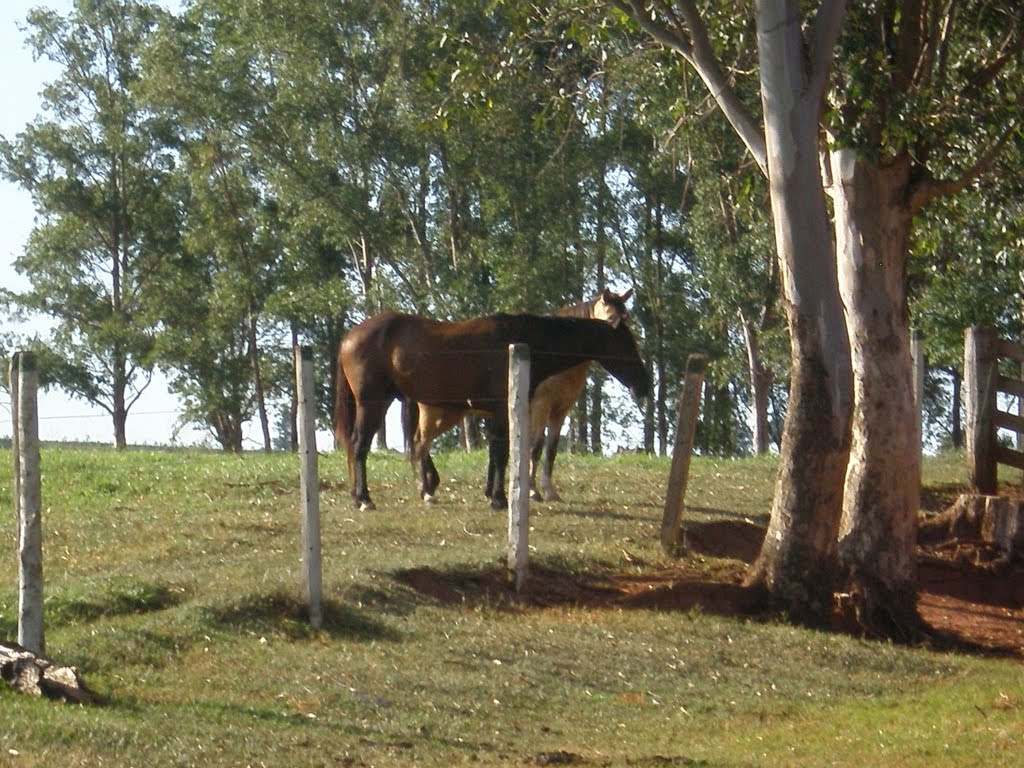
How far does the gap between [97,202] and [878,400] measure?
4092 cm

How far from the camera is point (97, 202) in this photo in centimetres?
4988

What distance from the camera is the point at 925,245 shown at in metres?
17.0

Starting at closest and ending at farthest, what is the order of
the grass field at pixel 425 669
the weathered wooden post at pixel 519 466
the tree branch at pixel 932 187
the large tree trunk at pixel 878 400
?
the grass field at pixel 425 669 < the weathered wooden post at pixel 519 466 < the large tree trunk at pixel 878 400 < the tree branch at pixel 932 187

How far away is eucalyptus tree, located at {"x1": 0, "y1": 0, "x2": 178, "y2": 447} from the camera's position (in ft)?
162

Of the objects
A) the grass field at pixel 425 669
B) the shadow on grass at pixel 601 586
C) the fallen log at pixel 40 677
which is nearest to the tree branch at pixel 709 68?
the shadow on grass at pixel 601 586

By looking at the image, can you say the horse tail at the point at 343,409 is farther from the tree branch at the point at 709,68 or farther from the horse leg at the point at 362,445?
the tree branch at the point at 709,68

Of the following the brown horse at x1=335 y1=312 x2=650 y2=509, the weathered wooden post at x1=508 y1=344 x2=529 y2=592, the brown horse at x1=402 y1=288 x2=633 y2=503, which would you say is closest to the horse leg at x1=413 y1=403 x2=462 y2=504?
the brown horse at x1=402 y1=288 x2=633 y2=503

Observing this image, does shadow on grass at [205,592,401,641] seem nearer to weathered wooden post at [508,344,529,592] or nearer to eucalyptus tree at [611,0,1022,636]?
weathered wooden post at [508,344,529,592]

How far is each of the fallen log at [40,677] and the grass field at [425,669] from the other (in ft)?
0.47

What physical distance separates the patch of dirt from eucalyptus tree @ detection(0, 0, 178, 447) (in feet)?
118

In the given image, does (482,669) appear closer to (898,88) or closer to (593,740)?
(593,740)

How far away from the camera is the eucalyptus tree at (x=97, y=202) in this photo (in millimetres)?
49438

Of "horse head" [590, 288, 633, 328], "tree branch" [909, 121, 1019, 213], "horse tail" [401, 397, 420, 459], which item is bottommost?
"horse tail" [401, 397, 420, 459]

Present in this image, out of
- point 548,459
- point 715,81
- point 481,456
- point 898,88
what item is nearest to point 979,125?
point 898,88
